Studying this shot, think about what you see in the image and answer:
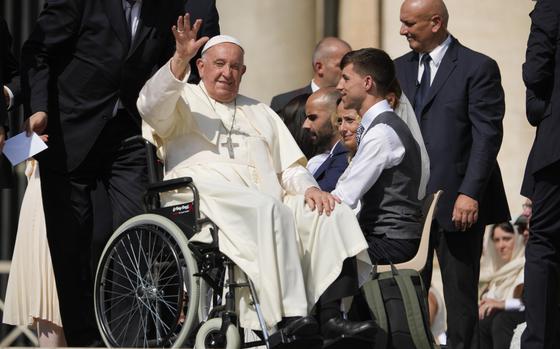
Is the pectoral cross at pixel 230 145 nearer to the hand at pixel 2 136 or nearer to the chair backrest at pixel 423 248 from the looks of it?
the chair backrest at pixel 423 248

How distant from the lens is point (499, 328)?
423 inches

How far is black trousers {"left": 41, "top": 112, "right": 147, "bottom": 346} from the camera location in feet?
26.5

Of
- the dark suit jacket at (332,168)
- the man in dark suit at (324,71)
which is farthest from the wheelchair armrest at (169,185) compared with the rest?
the man in dark suit at (324,71)

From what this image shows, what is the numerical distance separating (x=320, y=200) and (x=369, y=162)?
41 cm

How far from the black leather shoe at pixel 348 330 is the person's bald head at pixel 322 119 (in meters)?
2.08

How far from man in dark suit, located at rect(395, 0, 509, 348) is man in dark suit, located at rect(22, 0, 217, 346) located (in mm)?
1675

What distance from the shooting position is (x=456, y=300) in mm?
8734

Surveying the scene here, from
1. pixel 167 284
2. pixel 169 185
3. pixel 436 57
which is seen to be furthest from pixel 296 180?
pixel 436 57

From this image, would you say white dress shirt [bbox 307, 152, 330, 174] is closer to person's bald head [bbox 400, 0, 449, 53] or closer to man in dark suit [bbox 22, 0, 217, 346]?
person's bald head [bbox 400, 0, 449, 53]

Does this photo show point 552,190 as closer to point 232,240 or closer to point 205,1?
point 232,240

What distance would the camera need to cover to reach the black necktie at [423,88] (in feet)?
29.6

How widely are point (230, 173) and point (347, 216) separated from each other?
723mm

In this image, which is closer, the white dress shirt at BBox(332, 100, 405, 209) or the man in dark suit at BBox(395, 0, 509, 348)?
the white dress shirt at BBox(332, 100, 405, 209)

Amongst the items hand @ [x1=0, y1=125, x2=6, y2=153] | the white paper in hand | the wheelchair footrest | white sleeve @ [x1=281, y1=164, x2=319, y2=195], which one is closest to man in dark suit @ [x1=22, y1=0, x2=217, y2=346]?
the white paper in hand
